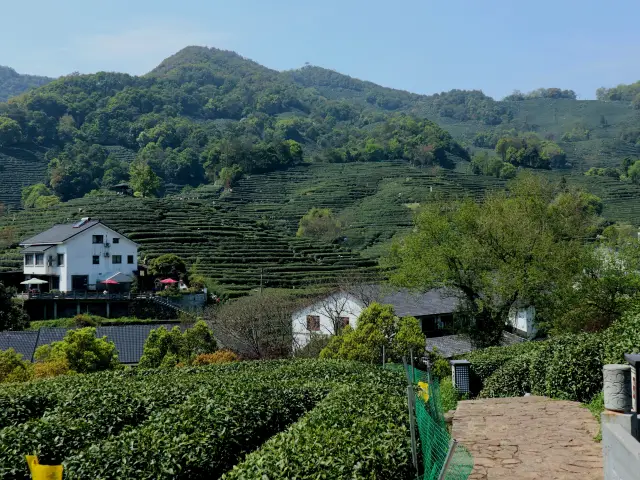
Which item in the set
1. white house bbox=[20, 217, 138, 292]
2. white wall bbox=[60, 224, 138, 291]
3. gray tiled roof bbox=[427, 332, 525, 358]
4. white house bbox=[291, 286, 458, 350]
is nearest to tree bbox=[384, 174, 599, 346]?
gray tiled roof bbox=[427, 332, 525, 358]

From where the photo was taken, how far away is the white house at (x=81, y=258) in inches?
2165

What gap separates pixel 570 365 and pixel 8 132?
135 m

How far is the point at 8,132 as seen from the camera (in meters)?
132

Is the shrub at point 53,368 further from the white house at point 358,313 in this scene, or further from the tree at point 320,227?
the tree at point 320,227

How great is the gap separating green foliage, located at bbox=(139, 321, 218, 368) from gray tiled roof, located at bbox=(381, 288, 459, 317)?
903cm

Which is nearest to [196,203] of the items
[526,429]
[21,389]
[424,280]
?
[424,280]

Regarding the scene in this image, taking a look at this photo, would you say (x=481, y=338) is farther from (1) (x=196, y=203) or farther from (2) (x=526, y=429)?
(1) (x=196, y=203)

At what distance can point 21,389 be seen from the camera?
1435 centimetres

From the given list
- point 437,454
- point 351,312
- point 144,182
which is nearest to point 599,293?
point 351,312

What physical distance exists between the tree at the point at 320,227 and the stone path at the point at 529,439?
225 feet

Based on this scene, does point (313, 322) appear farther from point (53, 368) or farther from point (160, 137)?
point (160, 137)

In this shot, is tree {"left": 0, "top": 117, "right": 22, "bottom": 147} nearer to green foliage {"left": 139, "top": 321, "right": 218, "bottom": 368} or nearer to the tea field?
green foliage {"left": 139, "top": 321, "right": 218, "bottom": 368}

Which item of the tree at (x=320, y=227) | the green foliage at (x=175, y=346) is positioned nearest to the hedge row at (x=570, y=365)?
the green foliage at (x=175, y=346)

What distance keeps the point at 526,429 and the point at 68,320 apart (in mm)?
40562
